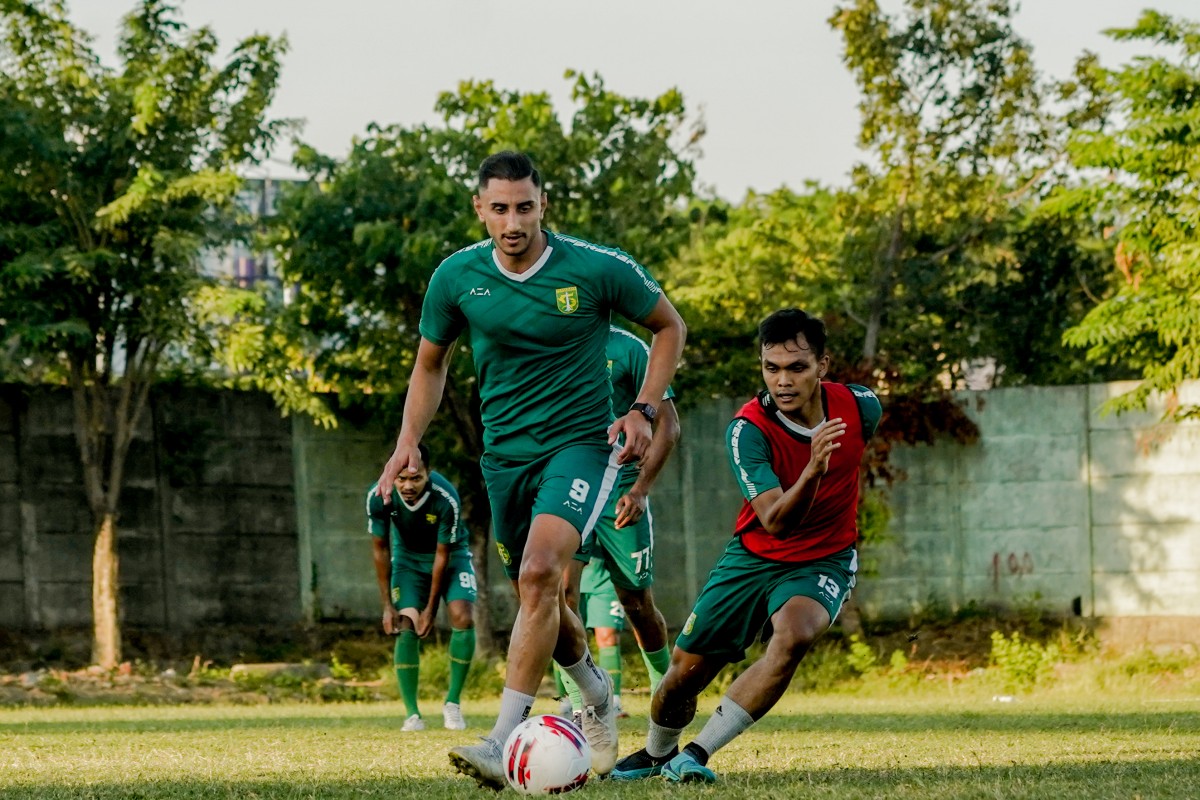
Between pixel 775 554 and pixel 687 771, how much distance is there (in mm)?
994

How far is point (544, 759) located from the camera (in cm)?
629

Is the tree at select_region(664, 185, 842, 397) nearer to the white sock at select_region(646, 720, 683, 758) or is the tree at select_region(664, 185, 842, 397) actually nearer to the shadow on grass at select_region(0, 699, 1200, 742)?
the shadow on grass at select_region(0, 699, 1200, 742)

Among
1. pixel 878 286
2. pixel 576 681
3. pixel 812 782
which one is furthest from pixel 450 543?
pixel 878 286

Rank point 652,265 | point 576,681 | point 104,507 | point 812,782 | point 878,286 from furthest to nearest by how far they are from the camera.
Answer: point 878,286, point 652,265, point 104,507, point 576,681, point 812,782

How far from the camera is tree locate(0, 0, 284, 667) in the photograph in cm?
1828

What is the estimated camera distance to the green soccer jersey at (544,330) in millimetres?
7176

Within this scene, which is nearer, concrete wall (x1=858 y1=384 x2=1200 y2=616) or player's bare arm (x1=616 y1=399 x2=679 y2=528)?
player's bare arm (x1=616 y1=399 x2=679 y2=528)

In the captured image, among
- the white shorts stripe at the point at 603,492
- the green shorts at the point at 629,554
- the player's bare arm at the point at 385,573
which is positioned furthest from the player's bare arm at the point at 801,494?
the player's bare arm at the point at 385,573

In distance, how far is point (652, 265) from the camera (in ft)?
65.8

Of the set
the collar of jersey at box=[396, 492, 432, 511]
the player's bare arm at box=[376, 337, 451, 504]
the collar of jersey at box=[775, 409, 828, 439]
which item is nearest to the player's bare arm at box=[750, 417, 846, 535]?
the collar of jersey at box=[775, 409, 828, 439]

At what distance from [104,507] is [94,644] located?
58.7 inches

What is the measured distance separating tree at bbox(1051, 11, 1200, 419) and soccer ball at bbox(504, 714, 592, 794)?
41.1 ft

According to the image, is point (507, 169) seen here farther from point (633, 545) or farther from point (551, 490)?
point (633, 545)

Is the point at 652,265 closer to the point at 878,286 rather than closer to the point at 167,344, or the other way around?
the point at 878,286
